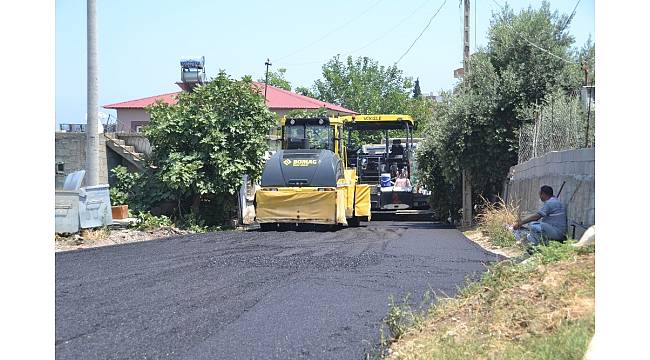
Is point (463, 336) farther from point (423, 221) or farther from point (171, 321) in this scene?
point (423, 221)

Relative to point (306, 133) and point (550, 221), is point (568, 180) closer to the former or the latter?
point (550, 221)

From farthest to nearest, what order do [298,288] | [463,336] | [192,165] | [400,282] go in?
[192,165]
[400,282]
[298,288]
[463,336]

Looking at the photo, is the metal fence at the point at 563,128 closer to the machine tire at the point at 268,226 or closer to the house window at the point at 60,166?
the machine tire at the point at 268,226

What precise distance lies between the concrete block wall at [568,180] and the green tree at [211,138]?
289 inches

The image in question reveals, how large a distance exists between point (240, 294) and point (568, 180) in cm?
625

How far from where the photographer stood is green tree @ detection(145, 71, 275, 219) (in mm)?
21266

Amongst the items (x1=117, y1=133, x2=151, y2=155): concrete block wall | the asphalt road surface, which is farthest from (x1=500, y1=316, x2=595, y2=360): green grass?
(x1=117, y1=133, x2=151, y2=155): concrete block wall

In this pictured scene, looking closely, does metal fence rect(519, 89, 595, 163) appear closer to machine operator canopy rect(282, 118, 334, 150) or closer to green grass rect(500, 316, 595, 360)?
machine operator canopy rect(282, 118, 334, 150)

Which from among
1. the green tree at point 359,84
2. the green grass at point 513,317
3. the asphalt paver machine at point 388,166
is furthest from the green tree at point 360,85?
the green grass at point 513,317

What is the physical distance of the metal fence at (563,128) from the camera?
14778 mm

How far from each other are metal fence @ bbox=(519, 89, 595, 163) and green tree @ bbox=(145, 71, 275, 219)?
7.37 meters
